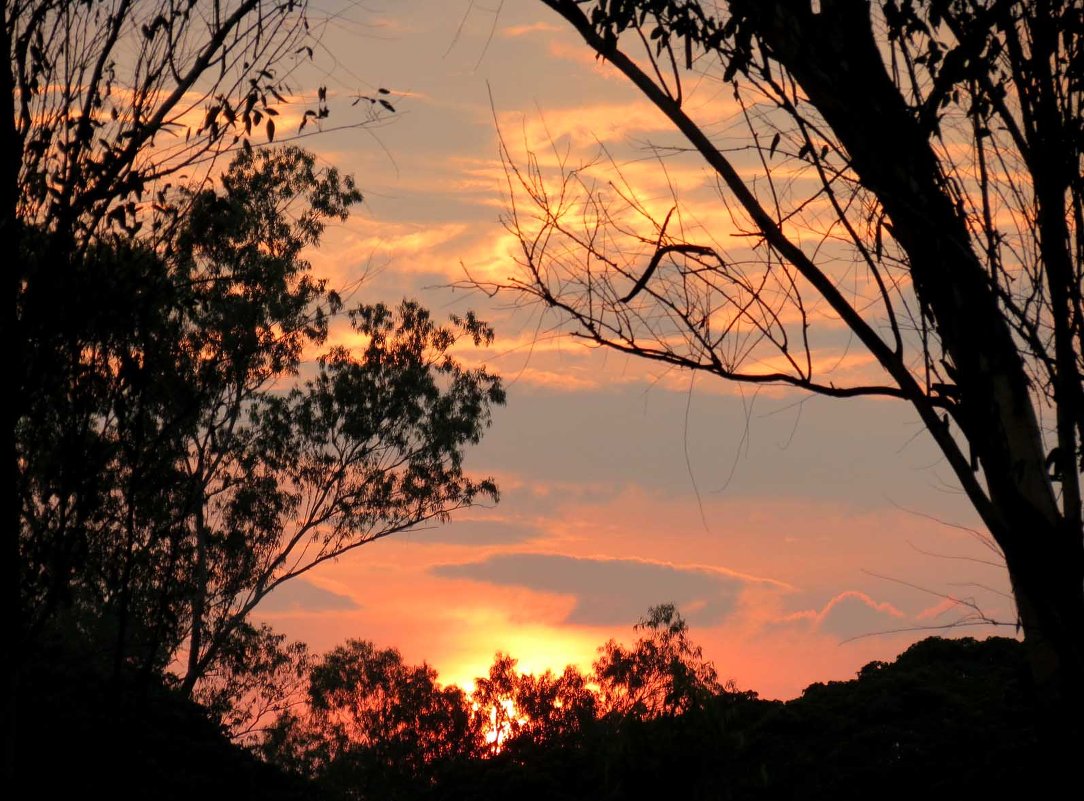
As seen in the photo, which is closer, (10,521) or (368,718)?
(10,521)

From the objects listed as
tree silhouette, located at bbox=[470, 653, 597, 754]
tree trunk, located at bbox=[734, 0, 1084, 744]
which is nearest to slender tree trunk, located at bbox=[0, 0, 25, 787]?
tree trunk, located at bbox=[734, 0, 1084, 744]

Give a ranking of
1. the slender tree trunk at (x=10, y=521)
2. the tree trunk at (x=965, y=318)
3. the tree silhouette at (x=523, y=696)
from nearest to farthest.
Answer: the tree trunk at (x=965, y=318)
the slender tree trunk at (x=10, y=521)
the tree silhouette at (x=523, y=696)

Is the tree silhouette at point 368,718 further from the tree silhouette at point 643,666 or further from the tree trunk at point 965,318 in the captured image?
the tree trunk at point 965,318

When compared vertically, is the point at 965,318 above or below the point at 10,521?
above

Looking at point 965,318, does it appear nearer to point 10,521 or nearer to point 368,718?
point 10,521

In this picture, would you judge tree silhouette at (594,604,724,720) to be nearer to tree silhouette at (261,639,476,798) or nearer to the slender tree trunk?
tree silhouette at (261,639,476,798)

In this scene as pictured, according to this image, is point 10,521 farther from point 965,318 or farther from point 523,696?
point 523,696

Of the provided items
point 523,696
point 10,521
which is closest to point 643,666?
point 523,696

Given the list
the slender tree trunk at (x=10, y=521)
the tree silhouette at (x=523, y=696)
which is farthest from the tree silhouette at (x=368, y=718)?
the slender tree trunk at (x=10, y=521)

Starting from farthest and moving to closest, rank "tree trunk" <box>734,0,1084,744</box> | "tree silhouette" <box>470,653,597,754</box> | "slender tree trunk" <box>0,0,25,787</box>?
"tree silhouette" <box>470,653,597,754</box> < "slender tree trunk" <box>0,0,25,787</box> < "tree trunk" <box>734,0,1084,744</box>

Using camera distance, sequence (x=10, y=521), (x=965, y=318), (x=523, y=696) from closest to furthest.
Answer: (x=965, y=318), (x=10, y=521), (x=523, y=696)

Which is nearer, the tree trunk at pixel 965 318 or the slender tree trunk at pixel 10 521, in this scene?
the tree trunk at pixel 965 318

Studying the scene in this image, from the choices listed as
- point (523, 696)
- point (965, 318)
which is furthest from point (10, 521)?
point (523, 696)

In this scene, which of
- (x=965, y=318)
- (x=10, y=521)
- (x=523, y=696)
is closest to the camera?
(x=965, y=318)
